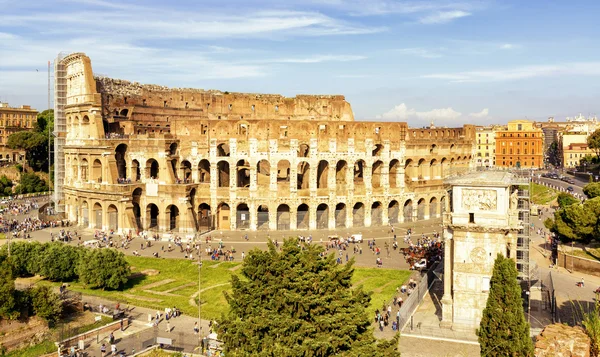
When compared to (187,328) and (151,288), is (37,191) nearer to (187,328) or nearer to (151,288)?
(151,288)

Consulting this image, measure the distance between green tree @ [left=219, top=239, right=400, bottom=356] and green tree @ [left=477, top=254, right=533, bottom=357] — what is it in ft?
11.4

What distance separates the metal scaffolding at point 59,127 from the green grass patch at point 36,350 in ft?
129

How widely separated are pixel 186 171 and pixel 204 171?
1964 millimetres

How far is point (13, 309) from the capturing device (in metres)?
27.8

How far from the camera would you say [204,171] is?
60.2 metres

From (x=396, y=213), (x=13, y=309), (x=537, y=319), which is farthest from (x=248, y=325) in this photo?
(x=396, y=213)

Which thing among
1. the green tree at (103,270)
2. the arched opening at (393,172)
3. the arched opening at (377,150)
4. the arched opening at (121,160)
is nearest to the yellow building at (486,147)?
the arched opening at (393,172)

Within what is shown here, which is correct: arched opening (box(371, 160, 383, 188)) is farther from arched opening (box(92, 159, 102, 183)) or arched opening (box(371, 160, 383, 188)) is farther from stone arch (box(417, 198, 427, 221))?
arched opening (box(92, 159, 102, 183))

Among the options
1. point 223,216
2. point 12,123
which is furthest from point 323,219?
point 12,123

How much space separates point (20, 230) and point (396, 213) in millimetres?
38789

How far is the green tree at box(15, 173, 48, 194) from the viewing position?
8312 cm

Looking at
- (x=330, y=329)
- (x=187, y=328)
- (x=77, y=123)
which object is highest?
(x=77, y=123)

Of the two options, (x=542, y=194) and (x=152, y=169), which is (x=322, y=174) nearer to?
(x=152, y=169)

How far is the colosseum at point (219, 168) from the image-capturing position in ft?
182
